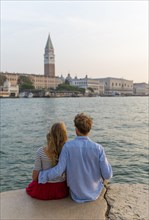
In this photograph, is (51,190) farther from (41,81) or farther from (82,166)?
(41,81)

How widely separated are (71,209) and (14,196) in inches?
30.4

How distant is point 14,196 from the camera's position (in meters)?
3.71

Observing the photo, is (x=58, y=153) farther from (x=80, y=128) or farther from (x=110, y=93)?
(x=110, y=93)

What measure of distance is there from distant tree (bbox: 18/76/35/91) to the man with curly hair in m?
112

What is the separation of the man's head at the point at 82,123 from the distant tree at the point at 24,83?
112416 mm

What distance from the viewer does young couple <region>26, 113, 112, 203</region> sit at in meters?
3.23

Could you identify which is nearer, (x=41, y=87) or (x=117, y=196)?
(x=117, y=196)

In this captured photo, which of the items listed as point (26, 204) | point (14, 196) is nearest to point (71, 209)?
point (26, 204)

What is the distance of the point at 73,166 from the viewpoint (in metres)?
3.29

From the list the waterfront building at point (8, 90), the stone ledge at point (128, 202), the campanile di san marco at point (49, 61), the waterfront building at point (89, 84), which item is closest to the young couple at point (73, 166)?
the stone ledge at point (128, 202)

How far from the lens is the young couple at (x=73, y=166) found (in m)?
3.23

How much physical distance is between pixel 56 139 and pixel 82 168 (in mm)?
385

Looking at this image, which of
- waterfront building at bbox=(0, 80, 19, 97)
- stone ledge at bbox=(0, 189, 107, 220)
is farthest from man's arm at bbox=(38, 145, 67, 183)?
waterfront building at bbox=(0, 80, 19, 97)

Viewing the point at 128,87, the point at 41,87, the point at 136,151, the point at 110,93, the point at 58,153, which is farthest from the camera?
the point at 128,87
